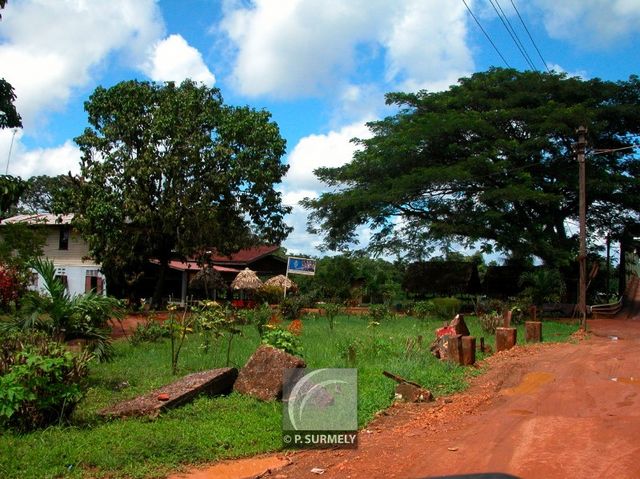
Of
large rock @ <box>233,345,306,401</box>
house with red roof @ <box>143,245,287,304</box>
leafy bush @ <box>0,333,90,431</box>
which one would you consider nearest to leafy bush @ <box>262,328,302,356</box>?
large rock @ <box>233,345,306,401</box>

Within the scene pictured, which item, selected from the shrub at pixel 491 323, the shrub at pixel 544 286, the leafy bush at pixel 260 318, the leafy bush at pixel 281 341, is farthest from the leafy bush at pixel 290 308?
the leafy bush at pixel 281 341

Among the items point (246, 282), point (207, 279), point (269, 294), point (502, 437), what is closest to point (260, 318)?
point (502, 437)

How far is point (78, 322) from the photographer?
9.92m

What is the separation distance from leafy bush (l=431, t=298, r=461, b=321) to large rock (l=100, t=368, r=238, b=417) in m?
18.6

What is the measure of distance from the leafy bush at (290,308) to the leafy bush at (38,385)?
17847 millimetres

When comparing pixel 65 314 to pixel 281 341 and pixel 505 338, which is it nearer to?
pixel 281 341

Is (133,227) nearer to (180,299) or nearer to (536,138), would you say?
(180,299)

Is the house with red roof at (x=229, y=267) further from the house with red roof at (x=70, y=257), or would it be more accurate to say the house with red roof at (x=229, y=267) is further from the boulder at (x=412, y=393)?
the boulder at (x=412, y=393)

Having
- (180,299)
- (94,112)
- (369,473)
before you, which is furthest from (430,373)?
(180,299)

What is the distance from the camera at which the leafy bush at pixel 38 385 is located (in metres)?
6.34

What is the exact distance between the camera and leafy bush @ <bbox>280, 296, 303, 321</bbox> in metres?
24.9

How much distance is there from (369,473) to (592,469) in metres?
2.03

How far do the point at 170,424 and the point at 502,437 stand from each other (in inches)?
149

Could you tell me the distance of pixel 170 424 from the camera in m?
6.94
